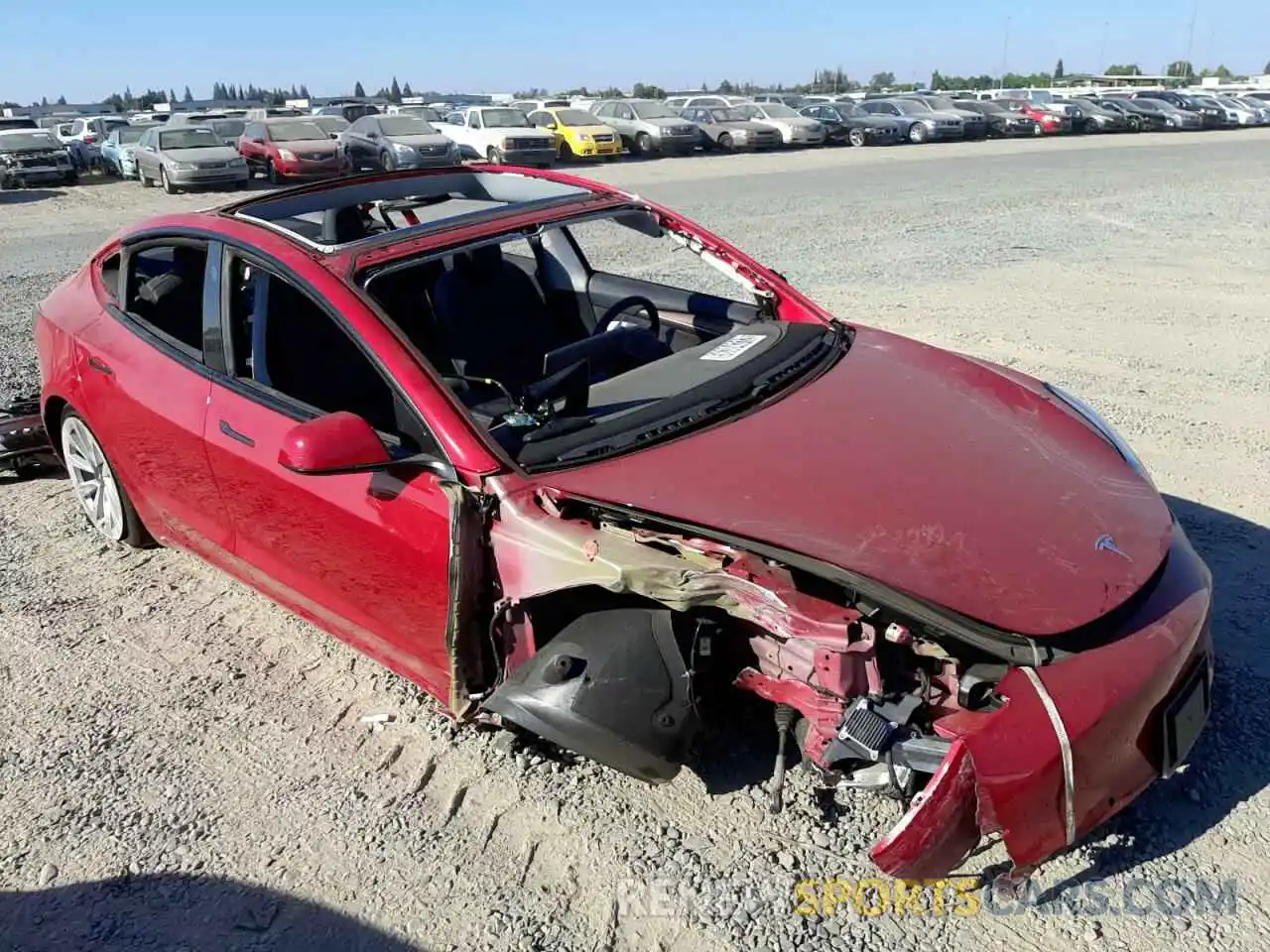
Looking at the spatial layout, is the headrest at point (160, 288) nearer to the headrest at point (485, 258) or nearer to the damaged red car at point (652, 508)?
the damaged red car at point (652, 508)

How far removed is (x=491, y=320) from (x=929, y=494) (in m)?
2.13

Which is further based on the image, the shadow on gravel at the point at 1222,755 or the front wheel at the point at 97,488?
the front wheel at the point at 97,488

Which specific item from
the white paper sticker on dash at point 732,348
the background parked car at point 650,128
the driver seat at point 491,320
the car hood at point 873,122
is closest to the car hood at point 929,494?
the white paper sticker on dash at point 732,348

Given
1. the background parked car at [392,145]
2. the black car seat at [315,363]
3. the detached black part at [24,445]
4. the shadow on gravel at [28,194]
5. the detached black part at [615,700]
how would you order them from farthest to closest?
the background parked car at [392,145]
the shadow on gravel at [28,194]
the detached black part at [24,445]
the black car seat at [315,363]
the detached black part at [615,700]

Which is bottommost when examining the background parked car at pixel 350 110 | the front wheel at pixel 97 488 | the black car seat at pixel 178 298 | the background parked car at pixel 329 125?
the front wheel at pixel 97 488

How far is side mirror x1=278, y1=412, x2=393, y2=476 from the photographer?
9.81 feet

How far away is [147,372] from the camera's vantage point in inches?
164

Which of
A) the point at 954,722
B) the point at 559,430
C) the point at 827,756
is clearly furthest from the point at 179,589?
the point at 954,722

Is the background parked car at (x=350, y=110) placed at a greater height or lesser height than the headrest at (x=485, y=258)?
greater

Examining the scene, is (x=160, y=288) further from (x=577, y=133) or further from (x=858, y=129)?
(x=858, y=129)

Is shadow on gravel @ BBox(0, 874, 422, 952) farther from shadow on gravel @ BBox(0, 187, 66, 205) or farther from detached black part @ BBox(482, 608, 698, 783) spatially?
shadow on gravel @ BBox(0, 187, 66, 205)

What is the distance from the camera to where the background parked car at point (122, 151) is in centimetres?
2270

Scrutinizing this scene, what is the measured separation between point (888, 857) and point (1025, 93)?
41.9 m

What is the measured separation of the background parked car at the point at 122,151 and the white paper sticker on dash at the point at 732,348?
72.1 feet
